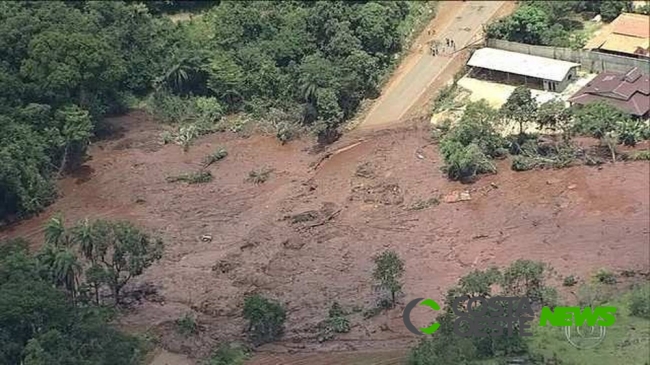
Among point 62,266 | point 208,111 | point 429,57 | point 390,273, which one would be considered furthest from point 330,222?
point 429,57

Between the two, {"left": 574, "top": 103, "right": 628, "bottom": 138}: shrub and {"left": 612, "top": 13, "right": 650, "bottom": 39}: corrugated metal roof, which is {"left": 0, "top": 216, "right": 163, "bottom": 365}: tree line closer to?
{"left": 574, "top": 103, "right": 628, "bottom": 138}: shrub

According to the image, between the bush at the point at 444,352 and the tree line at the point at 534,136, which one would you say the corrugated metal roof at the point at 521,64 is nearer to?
the tree line at the point at 534,136

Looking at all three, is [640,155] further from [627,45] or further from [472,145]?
[627,45]

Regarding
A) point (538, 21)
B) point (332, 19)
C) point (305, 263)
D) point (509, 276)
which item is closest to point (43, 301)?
point (305, 263)

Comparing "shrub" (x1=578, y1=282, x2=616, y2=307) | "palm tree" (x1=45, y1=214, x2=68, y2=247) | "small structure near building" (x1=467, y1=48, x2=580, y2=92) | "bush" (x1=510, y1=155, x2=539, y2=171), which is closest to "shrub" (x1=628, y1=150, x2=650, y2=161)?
"bush" (x1=510, y1=155, x2=539, y2=171)

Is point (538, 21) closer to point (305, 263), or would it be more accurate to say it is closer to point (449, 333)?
point (305, 263)

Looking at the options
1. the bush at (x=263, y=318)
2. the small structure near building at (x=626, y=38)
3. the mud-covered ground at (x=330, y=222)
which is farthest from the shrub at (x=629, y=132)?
the bush at (x=263, y=318)
